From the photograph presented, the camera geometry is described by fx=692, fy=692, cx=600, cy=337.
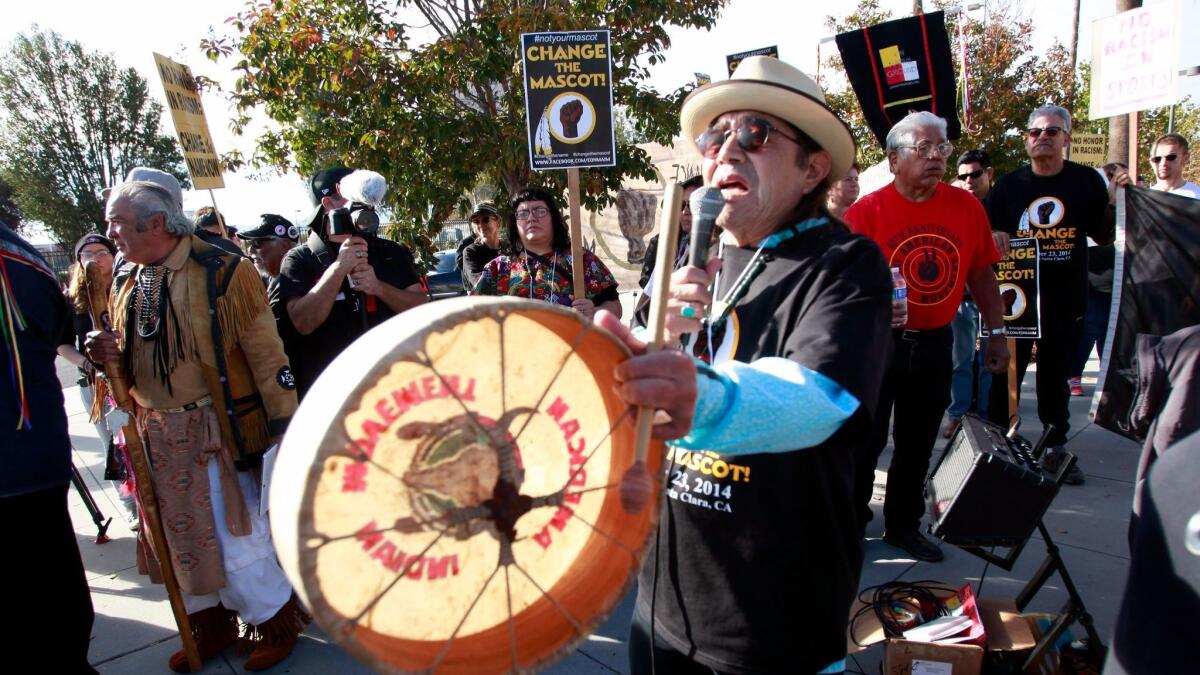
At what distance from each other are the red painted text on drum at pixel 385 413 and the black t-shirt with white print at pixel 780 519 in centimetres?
67

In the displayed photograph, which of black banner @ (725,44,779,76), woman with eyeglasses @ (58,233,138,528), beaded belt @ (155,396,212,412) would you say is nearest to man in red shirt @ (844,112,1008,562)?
beaded belt @ (155,396,212,412)

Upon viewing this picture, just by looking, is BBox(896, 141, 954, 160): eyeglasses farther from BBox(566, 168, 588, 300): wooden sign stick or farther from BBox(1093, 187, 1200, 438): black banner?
BBox(566, 168, 588, 300): wooden sign stick

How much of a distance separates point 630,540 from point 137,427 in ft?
9.31

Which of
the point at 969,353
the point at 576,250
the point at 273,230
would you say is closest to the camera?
the point at 576,250

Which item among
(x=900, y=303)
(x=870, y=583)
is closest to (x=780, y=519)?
(x=900, y=303)

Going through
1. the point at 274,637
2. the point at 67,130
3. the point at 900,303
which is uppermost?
→ the point at 67,130

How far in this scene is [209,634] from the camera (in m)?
3.26

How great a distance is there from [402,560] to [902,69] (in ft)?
15.8

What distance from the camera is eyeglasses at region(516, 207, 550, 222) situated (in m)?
4.30

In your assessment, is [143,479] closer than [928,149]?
Yes

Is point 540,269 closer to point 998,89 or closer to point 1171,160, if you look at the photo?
point 1171,160

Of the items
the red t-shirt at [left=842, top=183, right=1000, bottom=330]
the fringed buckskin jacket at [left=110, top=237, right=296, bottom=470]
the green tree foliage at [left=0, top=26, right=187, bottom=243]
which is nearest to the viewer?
the fringed buckskin jacket at [left=110, top=237, right=296, bottom=470]

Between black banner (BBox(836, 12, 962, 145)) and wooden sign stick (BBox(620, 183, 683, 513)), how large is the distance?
159 inches

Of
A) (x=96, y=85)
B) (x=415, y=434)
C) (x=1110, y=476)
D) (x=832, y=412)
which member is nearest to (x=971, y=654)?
(x=832, y=412)
